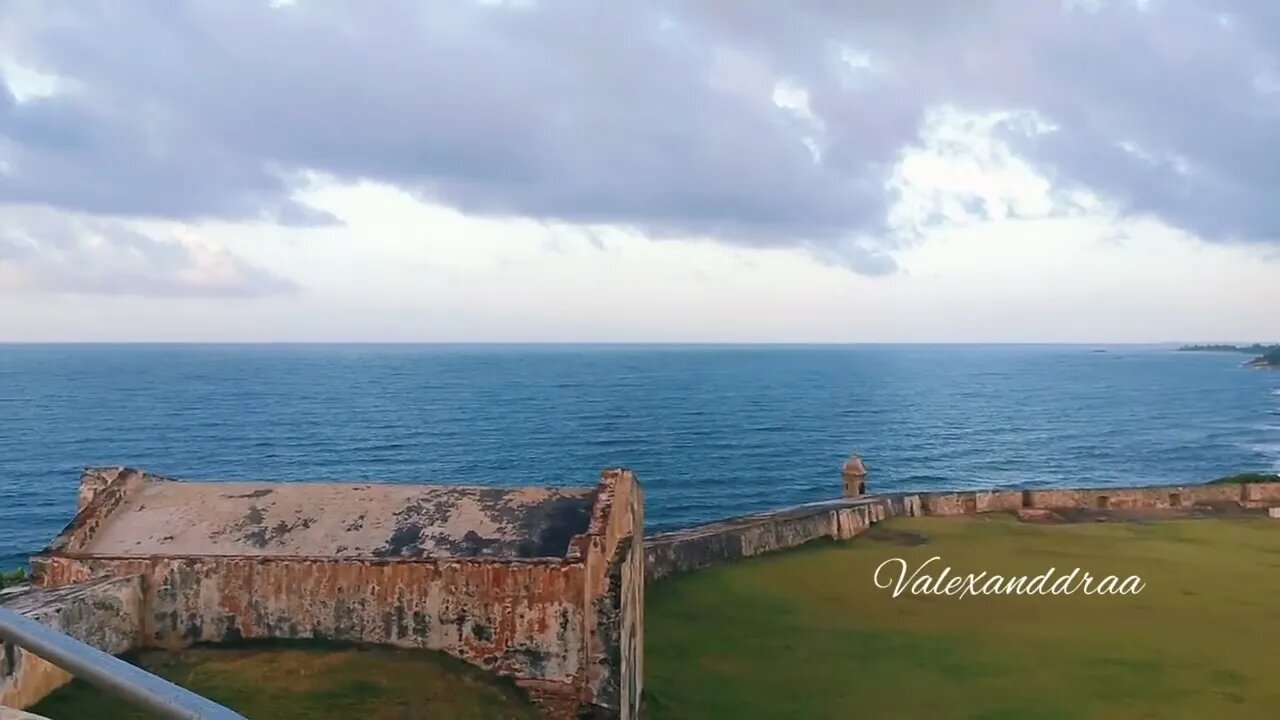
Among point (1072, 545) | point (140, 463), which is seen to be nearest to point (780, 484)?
point (1072, 545)

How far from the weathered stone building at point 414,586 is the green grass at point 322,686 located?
0.27 metres

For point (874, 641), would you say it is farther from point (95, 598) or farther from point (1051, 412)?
point (1051, 412)

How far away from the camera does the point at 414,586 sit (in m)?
11.4

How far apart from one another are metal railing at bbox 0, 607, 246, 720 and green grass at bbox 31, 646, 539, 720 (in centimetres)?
764

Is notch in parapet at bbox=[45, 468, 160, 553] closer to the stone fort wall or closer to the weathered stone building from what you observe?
the weathered stone building

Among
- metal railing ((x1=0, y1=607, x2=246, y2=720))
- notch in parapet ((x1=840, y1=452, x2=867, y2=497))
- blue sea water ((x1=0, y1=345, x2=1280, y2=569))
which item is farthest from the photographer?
blue sea water ((x1=0, y1=345, x2=1280, y2=569))

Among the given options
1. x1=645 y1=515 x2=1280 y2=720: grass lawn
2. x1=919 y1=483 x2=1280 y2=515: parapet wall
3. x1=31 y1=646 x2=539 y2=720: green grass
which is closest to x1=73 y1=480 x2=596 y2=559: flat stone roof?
x1=31 y1=646 x2=539 y2=720: green grass

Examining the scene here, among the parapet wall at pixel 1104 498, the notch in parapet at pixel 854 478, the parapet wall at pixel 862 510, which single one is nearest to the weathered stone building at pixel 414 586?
the parapet wall at pixel 862 510

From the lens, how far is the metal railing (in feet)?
8.51

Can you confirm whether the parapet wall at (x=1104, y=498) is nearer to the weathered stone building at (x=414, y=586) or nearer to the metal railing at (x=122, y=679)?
the weathered stone building at (x=414, y=586)

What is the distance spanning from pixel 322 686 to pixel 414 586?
4.84 ft

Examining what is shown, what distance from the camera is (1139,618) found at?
17.1m

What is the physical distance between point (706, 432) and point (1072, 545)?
2410 inches

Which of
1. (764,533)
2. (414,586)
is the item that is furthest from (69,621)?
(764,533)
